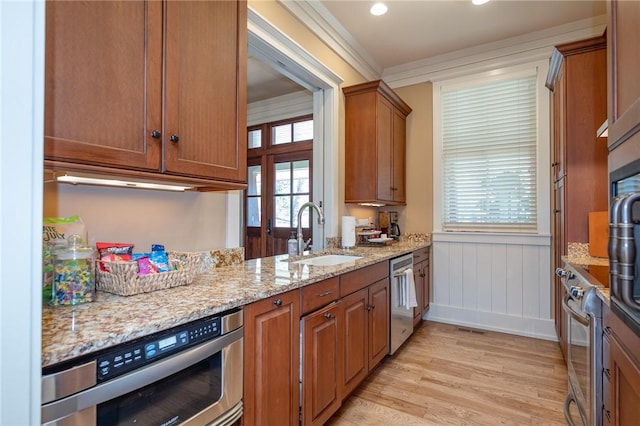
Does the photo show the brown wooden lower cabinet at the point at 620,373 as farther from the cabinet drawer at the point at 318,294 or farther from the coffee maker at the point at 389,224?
the coffee maker at the point at 389,224

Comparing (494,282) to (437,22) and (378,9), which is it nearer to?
(437,22)

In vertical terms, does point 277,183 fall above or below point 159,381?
above

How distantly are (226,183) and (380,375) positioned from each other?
1.87 m

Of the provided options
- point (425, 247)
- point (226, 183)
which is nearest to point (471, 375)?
point (425, 247)

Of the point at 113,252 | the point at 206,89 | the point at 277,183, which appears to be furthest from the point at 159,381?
the point at 277,183

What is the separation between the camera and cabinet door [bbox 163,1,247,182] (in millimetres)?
1274

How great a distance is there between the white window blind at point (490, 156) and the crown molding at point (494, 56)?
20cm

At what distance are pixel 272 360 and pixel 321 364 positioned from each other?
1.41 ft

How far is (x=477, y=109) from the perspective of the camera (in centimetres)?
358

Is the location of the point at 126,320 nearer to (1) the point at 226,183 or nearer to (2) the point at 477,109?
(1) the point at 226,183

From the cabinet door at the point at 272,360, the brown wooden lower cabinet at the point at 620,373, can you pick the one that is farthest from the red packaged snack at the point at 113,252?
the brown wooden lower cabinet at the point at 620,373

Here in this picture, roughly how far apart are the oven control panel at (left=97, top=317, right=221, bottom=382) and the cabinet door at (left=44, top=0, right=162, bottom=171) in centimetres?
58

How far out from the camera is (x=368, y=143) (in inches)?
127

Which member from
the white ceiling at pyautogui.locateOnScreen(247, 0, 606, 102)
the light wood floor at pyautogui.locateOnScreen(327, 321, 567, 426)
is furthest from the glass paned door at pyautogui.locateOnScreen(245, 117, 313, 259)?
the light wood floor at pyautogui.locateOnScreen(327, 321, 567, 426)
